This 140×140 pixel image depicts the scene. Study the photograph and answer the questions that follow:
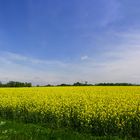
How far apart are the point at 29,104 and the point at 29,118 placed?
9.38 feet

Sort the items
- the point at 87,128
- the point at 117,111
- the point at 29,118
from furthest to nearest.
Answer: the point at 29,118 → the point at 117,111 → the point at 87,128

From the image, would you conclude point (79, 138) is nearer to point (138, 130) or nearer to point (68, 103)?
point (138, 130)

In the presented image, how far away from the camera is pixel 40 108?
19906 millimetres

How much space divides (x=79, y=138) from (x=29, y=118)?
819cm

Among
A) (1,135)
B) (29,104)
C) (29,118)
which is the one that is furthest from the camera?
(29,104)

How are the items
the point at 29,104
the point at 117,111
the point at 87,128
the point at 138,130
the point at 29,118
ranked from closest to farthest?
1. the point at 138,130
2. the point at 87,128
3. the point at 117,111
4. the point at 29,118
5. the point at 29,104

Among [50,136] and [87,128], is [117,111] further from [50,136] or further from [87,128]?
[50,136]

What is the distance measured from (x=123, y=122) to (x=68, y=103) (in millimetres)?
6102

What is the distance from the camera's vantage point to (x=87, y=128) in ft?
48.4

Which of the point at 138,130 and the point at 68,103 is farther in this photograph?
the point at 68,103

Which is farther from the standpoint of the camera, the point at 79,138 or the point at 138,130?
the point at 138,130

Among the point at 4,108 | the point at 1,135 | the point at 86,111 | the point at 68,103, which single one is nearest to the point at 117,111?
the point at 86,111

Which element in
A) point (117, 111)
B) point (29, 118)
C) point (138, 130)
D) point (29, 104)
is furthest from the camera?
point (29, 104)

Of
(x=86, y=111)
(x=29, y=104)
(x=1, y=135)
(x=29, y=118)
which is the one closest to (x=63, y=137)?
(x=1, y=135)
